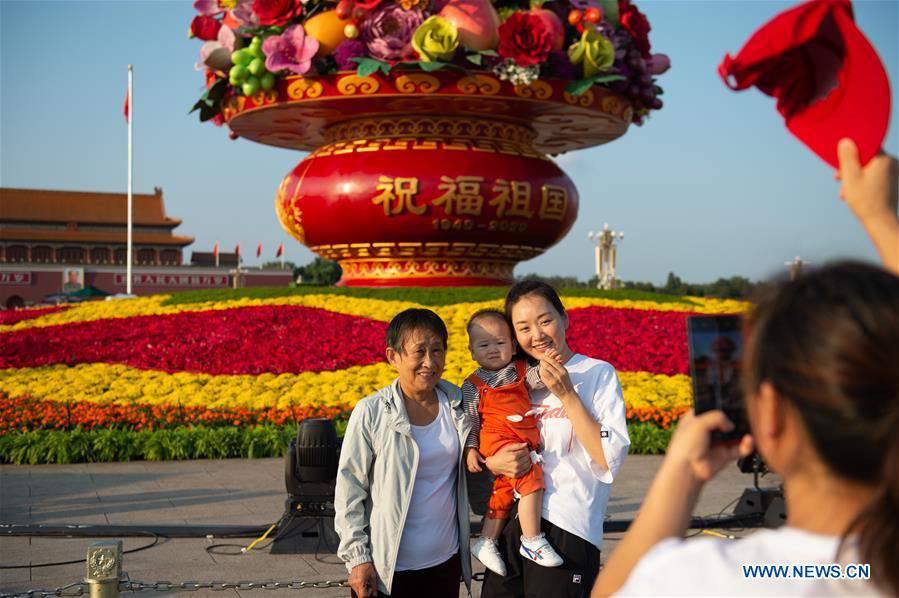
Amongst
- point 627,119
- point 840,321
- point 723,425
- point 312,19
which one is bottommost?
point 723,425

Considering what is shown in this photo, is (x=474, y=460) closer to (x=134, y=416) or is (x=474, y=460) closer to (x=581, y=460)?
(x=581, y=460)

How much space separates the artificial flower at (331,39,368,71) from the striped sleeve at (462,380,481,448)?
9726mm

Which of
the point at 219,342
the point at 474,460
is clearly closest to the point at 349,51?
the point at 219,342

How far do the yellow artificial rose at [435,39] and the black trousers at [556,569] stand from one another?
9525 mm

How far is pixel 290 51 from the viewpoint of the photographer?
39.7ft

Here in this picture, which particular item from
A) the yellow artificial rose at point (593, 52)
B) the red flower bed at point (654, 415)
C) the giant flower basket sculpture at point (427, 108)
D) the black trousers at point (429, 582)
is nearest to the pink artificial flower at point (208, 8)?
the giant flower basket sculpture at point (427, 108)

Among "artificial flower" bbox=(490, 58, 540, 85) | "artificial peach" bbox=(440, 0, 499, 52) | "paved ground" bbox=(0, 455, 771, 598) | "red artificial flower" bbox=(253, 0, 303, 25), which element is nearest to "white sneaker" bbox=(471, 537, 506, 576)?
"paved ground" bbox=(0, 455, 771, 598)

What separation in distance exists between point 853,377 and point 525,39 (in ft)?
36.4

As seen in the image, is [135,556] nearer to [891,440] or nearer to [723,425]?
[723,425]

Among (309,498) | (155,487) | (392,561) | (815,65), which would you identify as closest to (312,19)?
(155,487)

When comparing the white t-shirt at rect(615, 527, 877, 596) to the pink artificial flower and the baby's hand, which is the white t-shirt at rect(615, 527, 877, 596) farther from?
the pink artificial flower

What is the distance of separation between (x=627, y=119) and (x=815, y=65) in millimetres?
12845

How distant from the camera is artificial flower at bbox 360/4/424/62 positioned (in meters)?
11.8

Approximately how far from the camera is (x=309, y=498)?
451 cm
